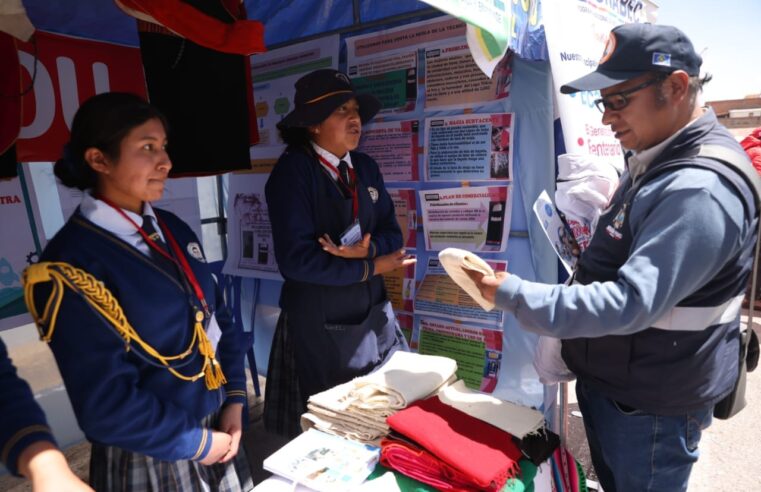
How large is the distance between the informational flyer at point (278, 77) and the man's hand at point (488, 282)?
1951mm

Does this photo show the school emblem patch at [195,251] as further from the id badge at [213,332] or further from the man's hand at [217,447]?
the man's hand at [217,447]

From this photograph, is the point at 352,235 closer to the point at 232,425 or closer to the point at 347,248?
the point at 347,248

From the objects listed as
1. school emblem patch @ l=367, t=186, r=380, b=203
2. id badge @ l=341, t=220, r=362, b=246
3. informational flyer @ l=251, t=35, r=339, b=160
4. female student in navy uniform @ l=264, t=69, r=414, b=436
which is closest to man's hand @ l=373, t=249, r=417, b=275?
female student in navy uniform @ l=264, t=69, r=414, b=436

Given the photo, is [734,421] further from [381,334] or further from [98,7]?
[98,7]

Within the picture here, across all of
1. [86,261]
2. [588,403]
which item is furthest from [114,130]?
[588,403]

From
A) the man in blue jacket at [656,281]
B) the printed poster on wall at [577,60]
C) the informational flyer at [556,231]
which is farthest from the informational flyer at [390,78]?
the man in blue jacket at [656,281]

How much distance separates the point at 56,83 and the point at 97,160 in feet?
4.58

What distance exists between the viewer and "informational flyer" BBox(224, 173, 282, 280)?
10.3 ft

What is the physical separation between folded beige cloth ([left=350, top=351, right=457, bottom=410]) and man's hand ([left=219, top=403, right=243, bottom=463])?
45 cm

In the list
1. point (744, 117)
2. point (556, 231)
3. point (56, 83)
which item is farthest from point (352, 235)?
point (744, 117)

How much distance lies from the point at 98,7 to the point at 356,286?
2016mm

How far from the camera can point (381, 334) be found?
2.09 meters

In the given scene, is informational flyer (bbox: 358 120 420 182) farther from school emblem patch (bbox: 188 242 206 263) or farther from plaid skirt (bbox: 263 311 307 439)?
school emblem patch (bbox: 188 242 206 263)

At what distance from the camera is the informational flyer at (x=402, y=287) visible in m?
2.60
